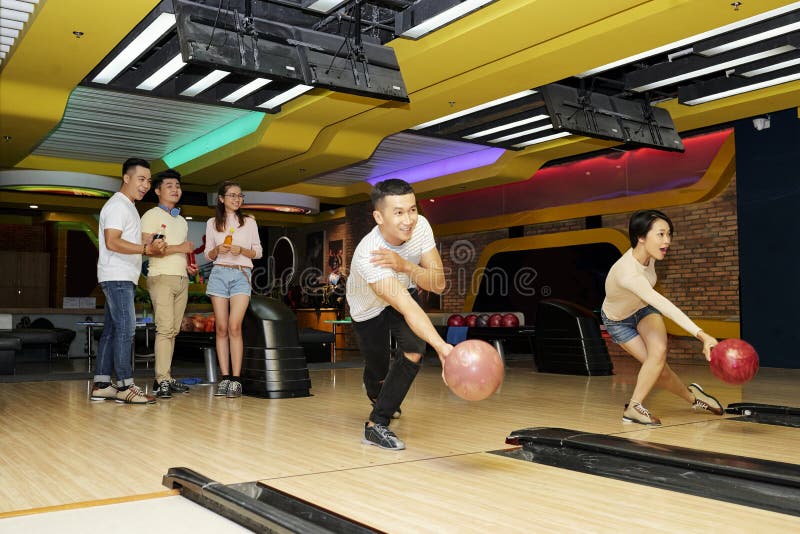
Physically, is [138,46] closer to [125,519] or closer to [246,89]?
[246,89]

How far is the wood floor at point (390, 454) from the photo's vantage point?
2.19 metres

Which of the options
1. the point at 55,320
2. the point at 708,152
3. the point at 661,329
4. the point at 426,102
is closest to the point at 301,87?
the point at 426,102

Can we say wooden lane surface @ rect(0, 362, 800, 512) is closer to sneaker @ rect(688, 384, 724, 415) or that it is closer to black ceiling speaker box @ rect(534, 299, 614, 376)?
sneaker @ rect(688, 384, 724, 415)

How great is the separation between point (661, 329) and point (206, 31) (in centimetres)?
363

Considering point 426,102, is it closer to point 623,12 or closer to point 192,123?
point 623,12

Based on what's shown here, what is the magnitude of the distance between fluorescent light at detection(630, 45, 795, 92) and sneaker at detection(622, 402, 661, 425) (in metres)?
3.85

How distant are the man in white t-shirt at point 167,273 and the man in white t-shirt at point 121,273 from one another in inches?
8.2

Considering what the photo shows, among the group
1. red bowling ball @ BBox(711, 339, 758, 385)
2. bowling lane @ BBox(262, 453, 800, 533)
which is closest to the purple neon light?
red bowling ball @ BBox(711, 339, 758, 385)

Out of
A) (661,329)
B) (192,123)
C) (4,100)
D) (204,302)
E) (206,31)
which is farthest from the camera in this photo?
(204,302)

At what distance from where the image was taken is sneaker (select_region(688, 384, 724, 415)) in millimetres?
4238

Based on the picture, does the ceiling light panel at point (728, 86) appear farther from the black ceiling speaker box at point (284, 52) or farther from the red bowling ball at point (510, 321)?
the black ceiling speaker box at point (284, 52)

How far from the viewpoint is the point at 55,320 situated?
439 inches

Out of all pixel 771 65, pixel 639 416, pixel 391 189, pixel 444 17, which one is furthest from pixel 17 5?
pixel 771 65

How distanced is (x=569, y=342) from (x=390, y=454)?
4.51 m
